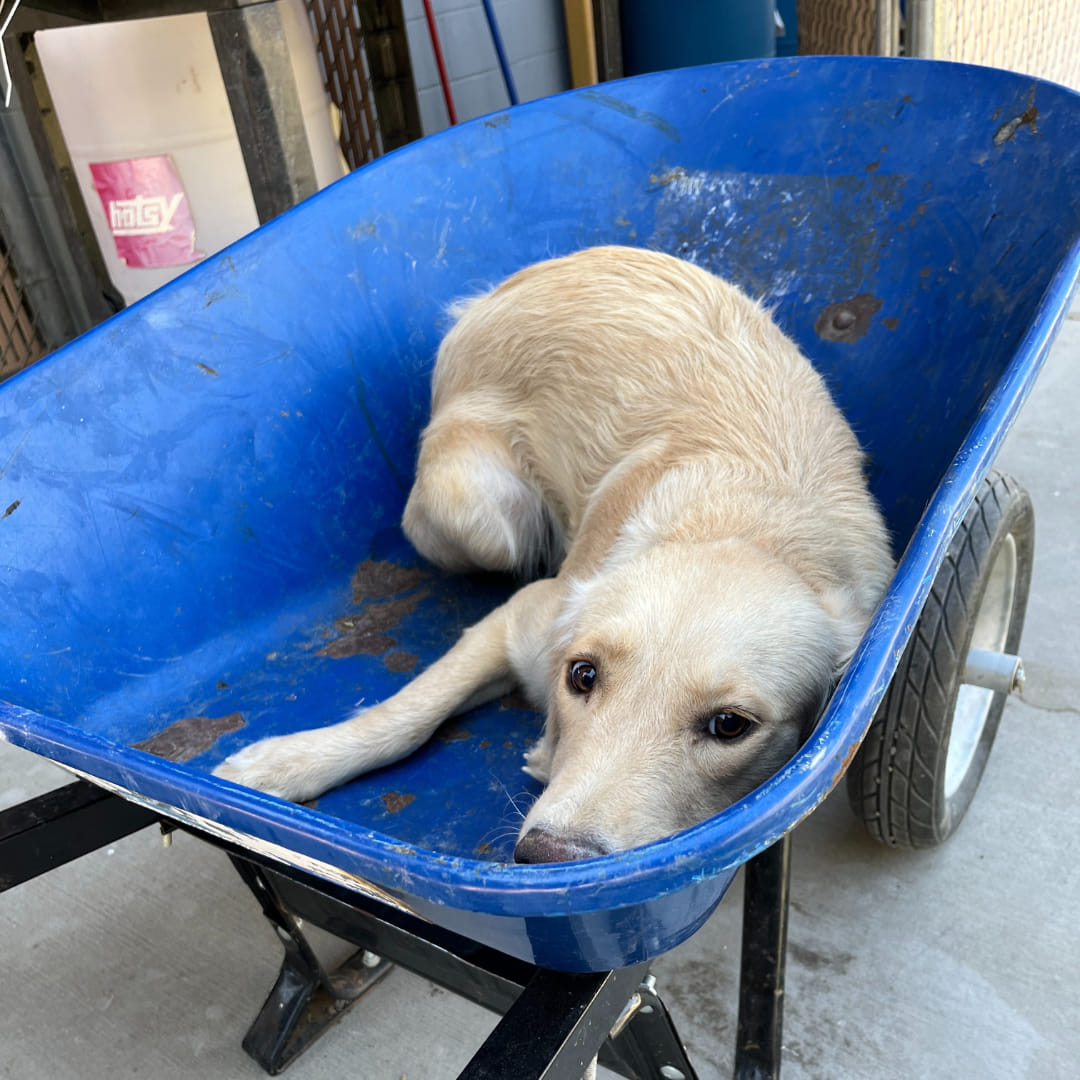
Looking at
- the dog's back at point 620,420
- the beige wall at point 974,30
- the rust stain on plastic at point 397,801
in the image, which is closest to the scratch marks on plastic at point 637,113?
the dog's back at point 620,420

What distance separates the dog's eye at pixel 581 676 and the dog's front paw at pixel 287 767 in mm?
454

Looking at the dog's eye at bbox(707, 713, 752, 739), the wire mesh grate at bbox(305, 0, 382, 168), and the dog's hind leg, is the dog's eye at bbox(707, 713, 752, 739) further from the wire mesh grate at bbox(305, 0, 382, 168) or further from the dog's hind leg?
the wire mesh grate at bbox(305, 0, 382, 168)

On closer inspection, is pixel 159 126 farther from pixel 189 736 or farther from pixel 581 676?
pixel 581 676

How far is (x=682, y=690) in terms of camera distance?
1354 mm

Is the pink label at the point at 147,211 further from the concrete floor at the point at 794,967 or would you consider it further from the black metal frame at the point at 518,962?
the black metal frame at the point at 518,962

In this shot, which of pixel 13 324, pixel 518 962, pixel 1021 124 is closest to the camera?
pixel 518 962

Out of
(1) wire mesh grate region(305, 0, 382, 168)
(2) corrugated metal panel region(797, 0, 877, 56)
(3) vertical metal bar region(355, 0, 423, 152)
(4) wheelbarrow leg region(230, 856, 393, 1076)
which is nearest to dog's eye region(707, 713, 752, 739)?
(4) wheelbarrow leg region(230, 856, 393, 1076)

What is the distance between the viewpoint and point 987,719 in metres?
2.31

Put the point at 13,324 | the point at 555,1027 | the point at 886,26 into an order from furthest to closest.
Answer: the point at 13,324
the point at 886,26
the point at 555,1027

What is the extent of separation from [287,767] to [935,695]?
109 centimetres

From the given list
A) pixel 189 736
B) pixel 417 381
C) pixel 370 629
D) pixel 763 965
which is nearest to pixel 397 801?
pixel 189 736

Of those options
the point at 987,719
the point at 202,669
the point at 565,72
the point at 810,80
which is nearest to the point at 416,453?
the point at 202,669

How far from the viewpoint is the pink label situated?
11.3 feet

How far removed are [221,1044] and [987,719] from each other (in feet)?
5.68
